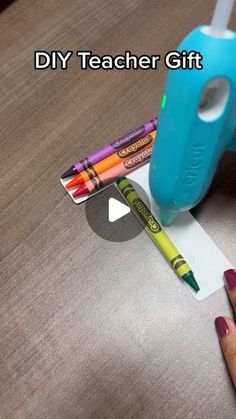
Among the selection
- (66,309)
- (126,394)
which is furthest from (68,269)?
(126,394)

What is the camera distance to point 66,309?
1.54ft

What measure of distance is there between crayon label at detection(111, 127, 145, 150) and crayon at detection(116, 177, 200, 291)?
0.14ft

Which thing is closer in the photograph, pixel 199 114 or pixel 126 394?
pixel 199 114

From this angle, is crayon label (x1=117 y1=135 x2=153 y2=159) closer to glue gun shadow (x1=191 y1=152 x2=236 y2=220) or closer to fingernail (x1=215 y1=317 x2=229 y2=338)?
glue gun shadow (x1=191 y1=152 x2=236 y2=220)

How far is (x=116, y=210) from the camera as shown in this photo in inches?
20.1

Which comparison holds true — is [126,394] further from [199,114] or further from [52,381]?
[199,114]

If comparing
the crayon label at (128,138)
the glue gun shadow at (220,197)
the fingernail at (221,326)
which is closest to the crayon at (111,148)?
the crayon label at (128,138)

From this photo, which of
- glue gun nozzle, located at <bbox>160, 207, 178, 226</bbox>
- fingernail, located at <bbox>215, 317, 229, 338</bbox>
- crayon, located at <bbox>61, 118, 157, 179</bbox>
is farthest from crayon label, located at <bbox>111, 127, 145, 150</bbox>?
fingernail, located at <bbox>215, 317, 229, 338</bbox>

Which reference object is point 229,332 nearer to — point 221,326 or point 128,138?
point 221,326

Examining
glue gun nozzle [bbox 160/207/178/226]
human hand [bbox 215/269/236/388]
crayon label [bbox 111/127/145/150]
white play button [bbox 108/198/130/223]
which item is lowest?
human hand [bbox 215/269/236/388]

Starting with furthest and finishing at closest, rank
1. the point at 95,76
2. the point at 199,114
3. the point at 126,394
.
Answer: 1. the point at 95,76
2. the point at 126,394
3. the point at 199,114

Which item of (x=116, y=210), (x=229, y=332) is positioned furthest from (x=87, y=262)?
(x=229, y=332)

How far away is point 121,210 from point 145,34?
27 centimetres

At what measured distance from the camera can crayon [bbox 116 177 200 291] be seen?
0.47 metres
